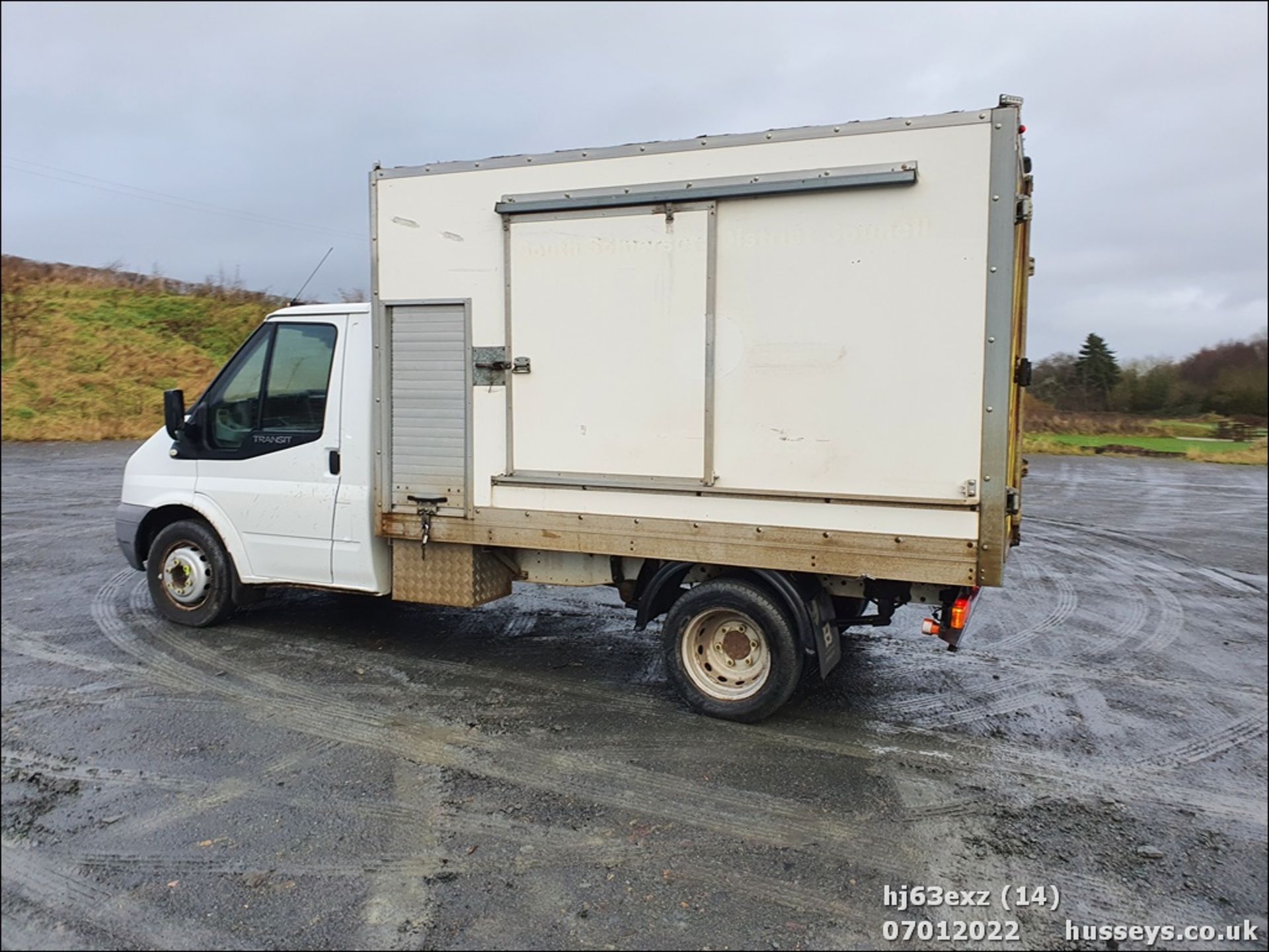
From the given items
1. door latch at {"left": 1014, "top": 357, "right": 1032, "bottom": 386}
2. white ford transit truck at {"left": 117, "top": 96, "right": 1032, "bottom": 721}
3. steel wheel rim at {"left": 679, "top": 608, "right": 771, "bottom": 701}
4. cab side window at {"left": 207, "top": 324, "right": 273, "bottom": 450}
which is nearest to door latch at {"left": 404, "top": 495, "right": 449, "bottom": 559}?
white ford transit truck at {"left": 117, "top": 96, "right": 1032, "bottom": 721}

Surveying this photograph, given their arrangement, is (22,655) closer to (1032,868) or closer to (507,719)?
(507,719)

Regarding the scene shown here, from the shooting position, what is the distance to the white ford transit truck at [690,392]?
4.26m

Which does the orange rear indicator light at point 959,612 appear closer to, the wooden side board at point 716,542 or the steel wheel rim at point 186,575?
the wooden side board at point 716,542

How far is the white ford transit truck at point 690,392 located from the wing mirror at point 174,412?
6 cm

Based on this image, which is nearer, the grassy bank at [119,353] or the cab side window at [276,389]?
the cab side window at [276,389]

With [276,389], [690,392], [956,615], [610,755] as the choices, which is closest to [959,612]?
[956,615]

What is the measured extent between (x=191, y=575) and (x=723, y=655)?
4.24m

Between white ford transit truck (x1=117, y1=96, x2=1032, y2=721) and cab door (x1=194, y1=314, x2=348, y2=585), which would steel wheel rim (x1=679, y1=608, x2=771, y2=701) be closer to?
white ford transit truck (x1=117, y1=96, x2=1032, y2=721)

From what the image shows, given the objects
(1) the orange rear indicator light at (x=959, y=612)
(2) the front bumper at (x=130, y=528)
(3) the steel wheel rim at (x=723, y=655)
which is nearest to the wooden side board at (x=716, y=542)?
(1) the orange rear indicator light at (x=959, y=612)

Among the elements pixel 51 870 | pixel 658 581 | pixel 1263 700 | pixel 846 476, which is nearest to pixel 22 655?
pixel 51 870

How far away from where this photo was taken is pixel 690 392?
478 centimetres

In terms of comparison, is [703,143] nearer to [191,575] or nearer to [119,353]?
[191,575]

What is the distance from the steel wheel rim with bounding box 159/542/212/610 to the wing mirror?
893 millimetres

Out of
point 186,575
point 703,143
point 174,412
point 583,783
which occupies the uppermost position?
point 703,143
